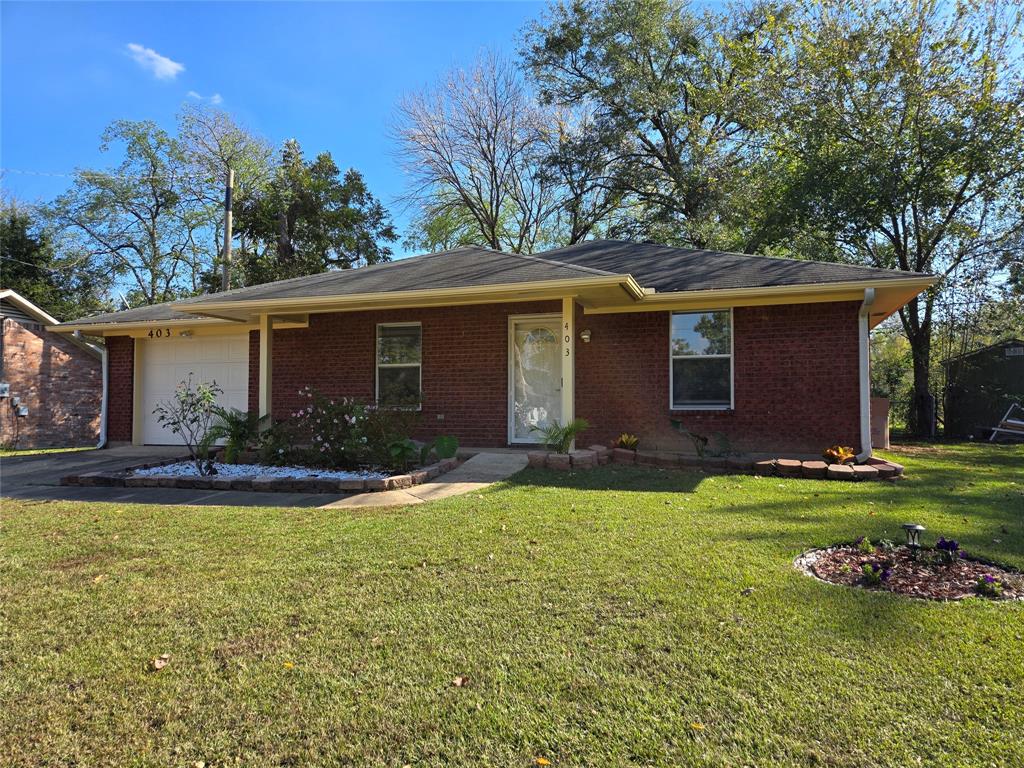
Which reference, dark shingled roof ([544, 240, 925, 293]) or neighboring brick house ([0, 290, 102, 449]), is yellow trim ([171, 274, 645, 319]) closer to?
dark shingled roof ([544, 240, 925, 293])

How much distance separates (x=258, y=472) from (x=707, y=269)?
25.7ft

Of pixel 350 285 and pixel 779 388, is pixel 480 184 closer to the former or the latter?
pixel 350 285

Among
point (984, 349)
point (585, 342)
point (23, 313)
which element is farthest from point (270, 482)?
point (984, 349)

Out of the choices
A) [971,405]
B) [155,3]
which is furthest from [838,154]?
[155,3]

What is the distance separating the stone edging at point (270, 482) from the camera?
265 inches

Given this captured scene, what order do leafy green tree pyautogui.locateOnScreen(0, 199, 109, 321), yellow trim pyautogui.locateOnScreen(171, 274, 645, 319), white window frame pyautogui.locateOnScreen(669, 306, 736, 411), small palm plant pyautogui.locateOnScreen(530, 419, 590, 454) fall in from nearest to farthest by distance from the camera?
1. yellow trim pyautogui.locateOnScreen(171, 274, 645, 319)
2. small palm plant pyautogui.locateOnScreen(530, 419, 590, 454)
3. white window frame pyautogui.locateOnScreen(669, 306, 736, 411)
4. leafy green tree pyautogui.locateOnScreen(0, 199, 109, 321)

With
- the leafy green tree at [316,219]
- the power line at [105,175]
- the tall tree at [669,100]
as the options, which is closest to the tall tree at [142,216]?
the power line at [105,175]

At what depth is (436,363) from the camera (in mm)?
10320

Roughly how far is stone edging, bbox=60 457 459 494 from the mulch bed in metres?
4.46

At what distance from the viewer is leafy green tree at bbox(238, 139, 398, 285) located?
86.7ft

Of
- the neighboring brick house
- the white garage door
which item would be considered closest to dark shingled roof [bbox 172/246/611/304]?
the white garage door

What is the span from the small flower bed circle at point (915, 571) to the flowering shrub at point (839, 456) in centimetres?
422

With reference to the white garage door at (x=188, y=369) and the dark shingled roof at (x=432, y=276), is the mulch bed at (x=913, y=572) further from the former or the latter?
the white garage door at (x=188, y=369)

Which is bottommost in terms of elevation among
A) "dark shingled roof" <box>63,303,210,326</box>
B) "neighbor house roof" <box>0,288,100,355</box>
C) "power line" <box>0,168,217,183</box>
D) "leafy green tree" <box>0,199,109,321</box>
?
"dark shingled roof" <box>63,303,210,326</box>
